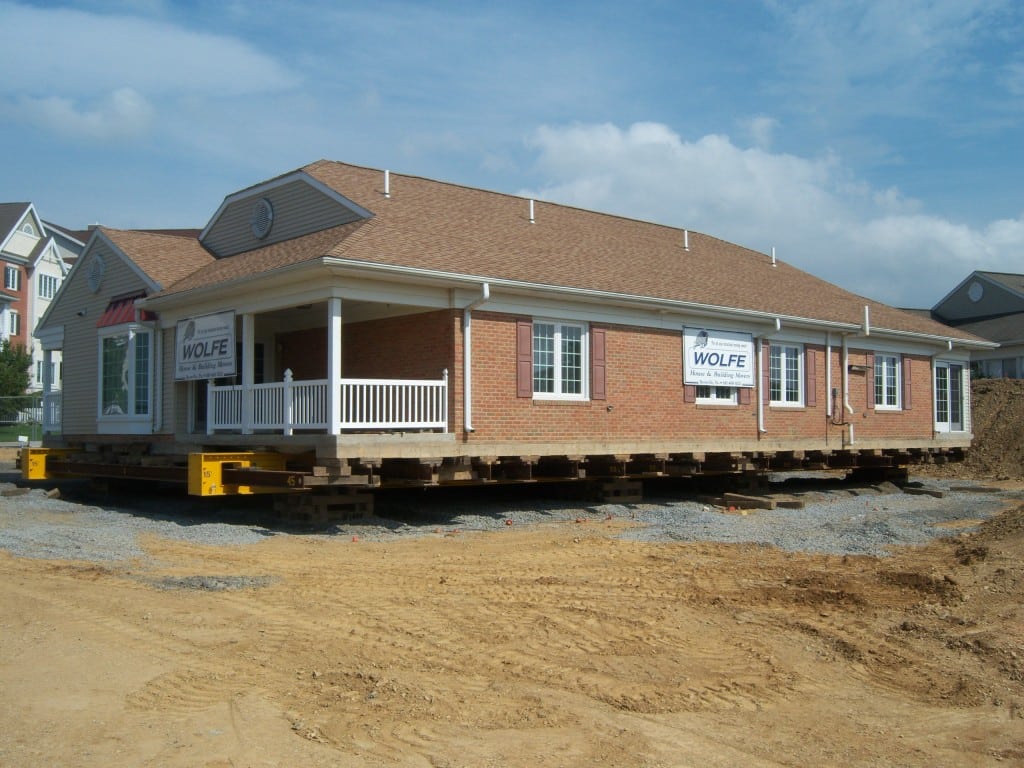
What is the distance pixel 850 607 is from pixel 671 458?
9.55 meters

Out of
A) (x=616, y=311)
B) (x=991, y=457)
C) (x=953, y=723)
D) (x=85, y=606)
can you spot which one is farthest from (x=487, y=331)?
(x=991, y=457)

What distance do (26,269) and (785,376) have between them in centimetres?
5488

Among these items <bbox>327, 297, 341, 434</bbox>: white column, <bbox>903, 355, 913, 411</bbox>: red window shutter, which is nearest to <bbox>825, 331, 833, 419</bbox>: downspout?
<bbox>903, 355, 913, 411</bbox>: red window shutter

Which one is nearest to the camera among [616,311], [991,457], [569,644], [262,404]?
[569,644]

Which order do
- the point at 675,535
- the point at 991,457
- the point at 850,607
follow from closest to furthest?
the point at 850,607 < the point at 675,535 < the point at 991,457

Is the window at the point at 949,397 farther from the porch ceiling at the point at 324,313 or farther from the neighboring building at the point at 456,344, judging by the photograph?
the porch ceiling at the point at 324,313

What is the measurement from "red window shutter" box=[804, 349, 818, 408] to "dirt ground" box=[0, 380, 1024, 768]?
33.4ft

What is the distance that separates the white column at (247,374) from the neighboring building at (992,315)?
1664 inches

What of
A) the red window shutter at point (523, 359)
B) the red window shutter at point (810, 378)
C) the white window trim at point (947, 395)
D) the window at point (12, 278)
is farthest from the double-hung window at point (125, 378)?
the window at point (12, 278)

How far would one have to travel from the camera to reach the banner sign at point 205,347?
17.7 metres

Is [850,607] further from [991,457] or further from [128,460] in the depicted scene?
[991,457]

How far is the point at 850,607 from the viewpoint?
10.2 metres

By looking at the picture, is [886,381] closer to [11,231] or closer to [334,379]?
[334,379]

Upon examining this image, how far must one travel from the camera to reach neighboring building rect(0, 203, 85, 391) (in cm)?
6091
